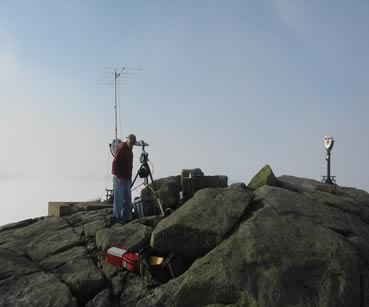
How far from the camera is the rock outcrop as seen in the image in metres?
10.1

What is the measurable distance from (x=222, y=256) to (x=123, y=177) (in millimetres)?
4784

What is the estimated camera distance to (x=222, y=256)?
10.7 meters

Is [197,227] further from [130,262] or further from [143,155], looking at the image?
[143,155]

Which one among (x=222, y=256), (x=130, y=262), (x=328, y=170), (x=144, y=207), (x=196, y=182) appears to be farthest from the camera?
(x=328, y=170)

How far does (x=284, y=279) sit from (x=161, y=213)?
5331mm

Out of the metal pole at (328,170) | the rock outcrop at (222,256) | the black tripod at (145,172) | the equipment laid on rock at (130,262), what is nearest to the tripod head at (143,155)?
the black tripod at (145,172)

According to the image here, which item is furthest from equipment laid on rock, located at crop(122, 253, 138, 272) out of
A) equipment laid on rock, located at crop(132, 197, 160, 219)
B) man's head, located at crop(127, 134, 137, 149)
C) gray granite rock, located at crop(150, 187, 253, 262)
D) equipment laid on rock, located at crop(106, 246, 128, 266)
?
man's head, located at crop(127, 134, 137, 149)

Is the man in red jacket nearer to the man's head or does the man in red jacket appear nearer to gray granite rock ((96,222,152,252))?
the man's head

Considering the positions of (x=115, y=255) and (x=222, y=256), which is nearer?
(x=222, y=256)

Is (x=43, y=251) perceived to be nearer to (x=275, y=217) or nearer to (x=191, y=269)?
(x=191, y=269)

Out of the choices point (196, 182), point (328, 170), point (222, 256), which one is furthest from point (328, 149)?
point (222, 256)

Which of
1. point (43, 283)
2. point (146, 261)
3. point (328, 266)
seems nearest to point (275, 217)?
point (328, 266)

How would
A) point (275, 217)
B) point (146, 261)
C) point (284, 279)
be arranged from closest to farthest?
point (284, 279), point (146, 261), point (275, 217)

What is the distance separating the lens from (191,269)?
10.6 metres
